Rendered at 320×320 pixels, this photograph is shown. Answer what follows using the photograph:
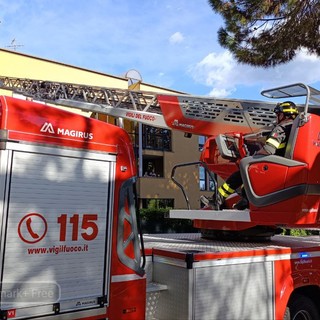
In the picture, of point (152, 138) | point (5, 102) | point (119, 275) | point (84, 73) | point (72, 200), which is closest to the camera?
point (5, 102)

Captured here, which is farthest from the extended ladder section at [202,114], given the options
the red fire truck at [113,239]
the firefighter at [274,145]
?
the red fire truck at [113,239]

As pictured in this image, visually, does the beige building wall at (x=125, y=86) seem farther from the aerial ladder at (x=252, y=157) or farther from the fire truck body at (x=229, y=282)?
the fire truck body at (x=229, y=282)

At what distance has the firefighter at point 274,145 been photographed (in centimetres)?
539

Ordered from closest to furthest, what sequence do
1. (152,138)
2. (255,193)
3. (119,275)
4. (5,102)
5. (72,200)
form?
(5,102) < (72,200) < (119,275) < (255,193) < (152,138)

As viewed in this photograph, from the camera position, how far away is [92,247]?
3.30 meters

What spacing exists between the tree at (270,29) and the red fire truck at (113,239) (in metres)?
5.25

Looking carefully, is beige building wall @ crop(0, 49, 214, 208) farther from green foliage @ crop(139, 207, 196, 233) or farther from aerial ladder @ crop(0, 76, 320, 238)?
aerial ladder @ crop(0, 76, 320, 238)

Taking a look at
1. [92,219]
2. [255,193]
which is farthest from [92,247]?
[255,193]

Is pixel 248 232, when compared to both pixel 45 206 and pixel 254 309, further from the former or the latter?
pixel 45 206

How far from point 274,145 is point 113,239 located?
2.79 metres

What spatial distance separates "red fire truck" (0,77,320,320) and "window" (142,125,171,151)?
18.8 meters

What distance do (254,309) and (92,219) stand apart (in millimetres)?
2079

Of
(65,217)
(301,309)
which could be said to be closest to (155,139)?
(301,309)

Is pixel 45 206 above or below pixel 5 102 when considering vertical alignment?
below
